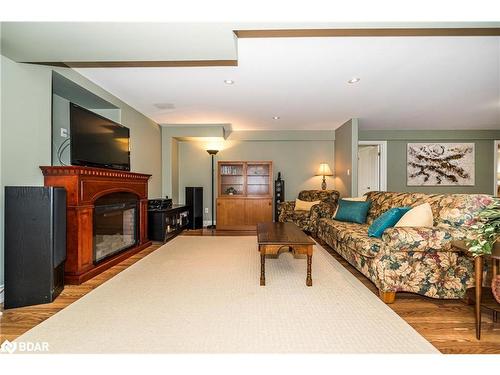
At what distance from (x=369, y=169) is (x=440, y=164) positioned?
1526 millimetres

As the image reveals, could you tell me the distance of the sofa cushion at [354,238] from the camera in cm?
219

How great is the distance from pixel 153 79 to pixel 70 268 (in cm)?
230

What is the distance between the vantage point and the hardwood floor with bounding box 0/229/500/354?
1487mm

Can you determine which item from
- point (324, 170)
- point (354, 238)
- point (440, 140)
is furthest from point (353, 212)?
point (440, 140)

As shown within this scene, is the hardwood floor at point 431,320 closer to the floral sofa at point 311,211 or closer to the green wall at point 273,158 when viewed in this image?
the floral sofa at point 311,211

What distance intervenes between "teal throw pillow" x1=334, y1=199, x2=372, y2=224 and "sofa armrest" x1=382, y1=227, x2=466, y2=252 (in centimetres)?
151

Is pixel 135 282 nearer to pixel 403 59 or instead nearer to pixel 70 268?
pixel 70 268

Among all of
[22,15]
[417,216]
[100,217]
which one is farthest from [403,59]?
[100,217]

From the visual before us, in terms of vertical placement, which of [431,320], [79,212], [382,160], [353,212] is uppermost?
[382,160]

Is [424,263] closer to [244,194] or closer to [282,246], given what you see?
[282,246]

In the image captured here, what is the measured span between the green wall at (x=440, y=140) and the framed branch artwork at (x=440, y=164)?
0.33 feet

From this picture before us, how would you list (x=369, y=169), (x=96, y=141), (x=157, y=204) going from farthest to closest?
(x=369, y=169), (x=157, y=204), (x=96, y=141)

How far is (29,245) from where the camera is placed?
6.40 ft

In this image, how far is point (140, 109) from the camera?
427cm
